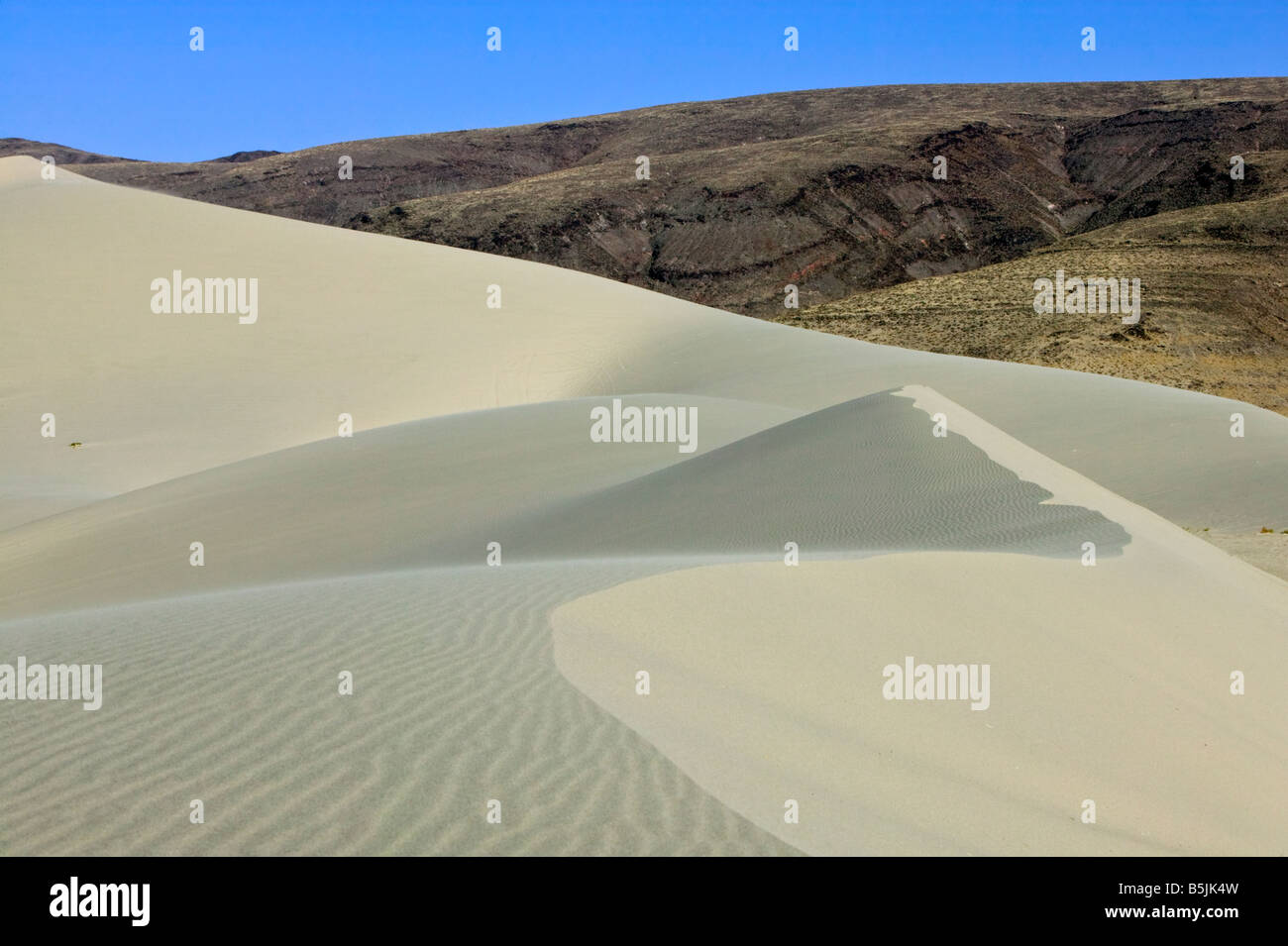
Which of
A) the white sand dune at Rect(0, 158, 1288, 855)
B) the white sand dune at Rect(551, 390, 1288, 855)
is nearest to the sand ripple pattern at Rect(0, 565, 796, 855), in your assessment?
the white sand dune at Rect(0, 158, 1288, 855)

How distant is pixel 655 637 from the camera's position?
552cm

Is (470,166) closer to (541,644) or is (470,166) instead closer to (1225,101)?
(1225,101)

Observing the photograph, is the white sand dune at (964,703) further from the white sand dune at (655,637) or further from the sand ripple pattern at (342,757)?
the sand ripple pattern at (342,757)

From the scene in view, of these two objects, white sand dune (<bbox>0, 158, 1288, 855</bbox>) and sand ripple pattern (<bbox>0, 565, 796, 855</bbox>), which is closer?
sand ripple pattern (<bbox>0, 565, 796, 855</bbox>)

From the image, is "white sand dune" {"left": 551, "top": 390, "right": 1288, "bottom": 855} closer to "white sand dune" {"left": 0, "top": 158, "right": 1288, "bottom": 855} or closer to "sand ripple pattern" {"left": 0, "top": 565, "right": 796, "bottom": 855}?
"white sand dune" {"left": 0, "top": 158, "right": 1288, "bottom": 855}

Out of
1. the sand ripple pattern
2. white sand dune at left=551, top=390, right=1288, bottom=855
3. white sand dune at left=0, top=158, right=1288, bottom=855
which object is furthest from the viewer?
white sand dune at left=551, top=390, right=1288, bottom=855

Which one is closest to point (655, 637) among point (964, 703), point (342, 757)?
point (964, 703)

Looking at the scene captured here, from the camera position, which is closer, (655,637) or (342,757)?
(342,757)

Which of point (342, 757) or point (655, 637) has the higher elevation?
point (655, 637)

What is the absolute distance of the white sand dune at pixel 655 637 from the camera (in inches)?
150

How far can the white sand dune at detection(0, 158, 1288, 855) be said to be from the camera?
3.82 m

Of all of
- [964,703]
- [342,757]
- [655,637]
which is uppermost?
[655,637]

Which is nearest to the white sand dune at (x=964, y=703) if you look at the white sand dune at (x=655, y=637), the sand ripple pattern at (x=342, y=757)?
the white sand dune at (x=655, y=637)

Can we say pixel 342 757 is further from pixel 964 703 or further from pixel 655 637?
pixel 964 703
